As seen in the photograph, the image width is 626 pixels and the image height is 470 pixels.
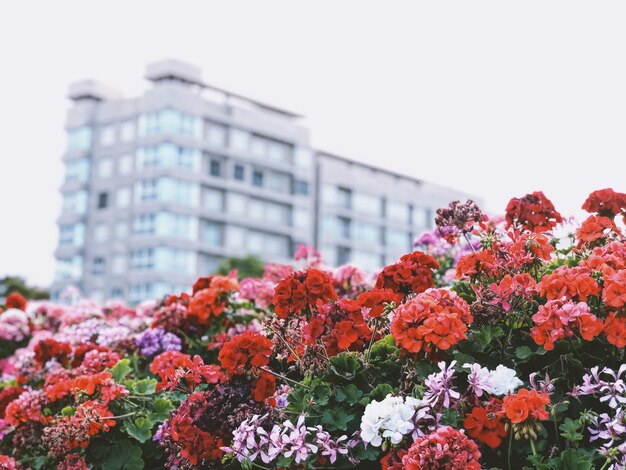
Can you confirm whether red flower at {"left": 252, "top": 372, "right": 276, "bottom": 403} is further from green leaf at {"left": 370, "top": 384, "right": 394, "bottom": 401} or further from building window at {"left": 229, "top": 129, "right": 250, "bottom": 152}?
building window at {"left": 229, "top": 129, "right": 250, "bottom": 152}

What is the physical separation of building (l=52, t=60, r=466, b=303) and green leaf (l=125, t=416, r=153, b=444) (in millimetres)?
45873

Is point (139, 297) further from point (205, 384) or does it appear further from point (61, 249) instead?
point (205, 384)

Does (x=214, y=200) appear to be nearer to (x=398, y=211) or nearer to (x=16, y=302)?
(x=398, y=211)

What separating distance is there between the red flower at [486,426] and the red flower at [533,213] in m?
1.82

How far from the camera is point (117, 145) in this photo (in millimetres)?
55312

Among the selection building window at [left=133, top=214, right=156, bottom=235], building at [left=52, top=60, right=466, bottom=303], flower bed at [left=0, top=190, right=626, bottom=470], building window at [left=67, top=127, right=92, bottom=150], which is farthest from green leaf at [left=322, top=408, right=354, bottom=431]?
building window at [left=67, top=127, right=92, bottom=150]

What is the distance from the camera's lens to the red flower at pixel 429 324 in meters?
3.87

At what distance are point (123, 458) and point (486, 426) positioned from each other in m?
2.34

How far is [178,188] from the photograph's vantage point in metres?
52.8

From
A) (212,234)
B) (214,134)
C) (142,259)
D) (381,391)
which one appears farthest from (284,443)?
(214,134)

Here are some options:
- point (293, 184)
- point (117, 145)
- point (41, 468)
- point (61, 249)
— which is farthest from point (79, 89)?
point (41, 468)

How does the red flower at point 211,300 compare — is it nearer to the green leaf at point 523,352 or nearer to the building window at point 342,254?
the green leaf at point 523,352

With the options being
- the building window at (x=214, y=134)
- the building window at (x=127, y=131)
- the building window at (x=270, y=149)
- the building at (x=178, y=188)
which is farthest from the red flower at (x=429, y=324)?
the building window at (x=270, y=149)

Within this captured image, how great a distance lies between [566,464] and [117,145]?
5395 cm
